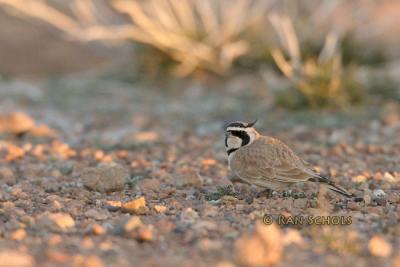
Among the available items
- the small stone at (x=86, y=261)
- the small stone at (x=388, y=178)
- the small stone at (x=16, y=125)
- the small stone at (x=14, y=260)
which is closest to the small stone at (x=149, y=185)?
the small stone at (x=388, y=178)

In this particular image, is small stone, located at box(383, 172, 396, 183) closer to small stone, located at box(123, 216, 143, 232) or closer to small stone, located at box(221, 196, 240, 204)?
small stone, located at box(221, 196, 240, 204)

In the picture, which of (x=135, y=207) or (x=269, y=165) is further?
(x=269, y=165)

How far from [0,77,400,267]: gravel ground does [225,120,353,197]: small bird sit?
15cm

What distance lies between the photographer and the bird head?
5.46m

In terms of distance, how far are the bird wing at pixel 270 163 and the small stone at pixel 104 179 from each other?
845 mm

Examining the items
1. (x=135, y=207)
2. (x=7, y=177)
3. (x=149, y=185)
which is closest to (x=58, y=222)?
(x=135, y=207)

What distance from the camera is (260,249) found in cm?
341

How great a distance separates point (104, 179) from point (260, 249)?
2281 mm

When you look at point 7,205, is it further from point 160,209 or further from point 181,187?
point 181,187

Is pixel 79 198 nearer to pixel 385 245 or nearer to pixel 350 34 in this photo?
pixel 385 245

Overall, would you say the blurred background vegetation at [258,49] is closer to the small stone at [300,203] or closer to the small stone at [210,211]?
the small stone at [300,203]

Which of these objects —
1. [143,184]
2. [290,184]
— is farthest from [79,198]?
[290,184]

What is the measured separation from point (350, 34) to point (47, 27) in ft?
28.4

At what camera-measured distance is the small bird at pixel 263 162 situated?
5.15 m
